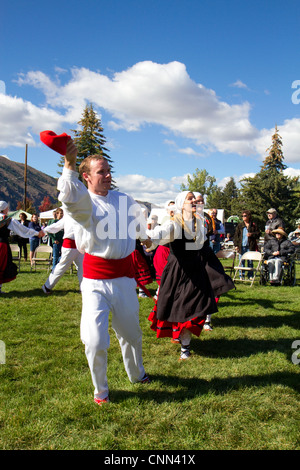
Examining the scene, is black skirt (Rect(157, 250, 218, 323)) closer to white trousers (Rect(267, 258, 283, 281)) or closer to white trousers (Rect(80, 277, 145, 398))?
white trousers (Rect(80, 277, 145, 398))

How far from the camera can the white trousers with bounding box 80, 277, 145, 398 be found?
288 cm

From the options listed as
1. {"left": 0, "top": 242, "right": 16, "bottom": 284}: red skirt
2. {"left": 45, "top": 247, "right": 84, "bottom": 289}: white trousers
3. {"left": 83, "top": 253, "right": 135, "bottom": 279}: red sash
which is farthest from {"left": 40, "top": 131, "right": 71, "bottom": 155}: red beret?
{"left": 0, "top": 242, "right": 16, "bottom": 284}: red skirt

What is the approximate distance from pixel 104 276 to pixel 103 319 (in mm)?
359

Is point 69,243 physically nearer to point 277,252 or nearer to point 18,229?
point 18,229

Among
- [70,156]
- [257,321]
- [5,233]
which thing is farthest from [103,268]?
[5,233]

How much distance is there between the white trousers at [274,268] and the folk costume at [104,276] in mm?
7627

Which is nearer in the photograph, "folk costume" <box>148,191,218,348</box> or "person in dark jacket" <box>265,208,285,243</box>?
"folk costume" <box>148,191,218,348</box>

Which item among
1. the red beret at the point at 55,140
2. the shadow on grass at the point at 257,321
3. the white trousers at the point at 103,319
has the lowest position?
the shadow on grass at the point at 257,321

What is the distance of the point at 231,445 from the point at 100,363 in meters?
1.18

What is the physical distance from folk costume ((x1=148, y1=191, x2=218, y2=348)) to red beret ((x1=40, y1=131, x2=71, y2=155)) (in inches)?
72.9

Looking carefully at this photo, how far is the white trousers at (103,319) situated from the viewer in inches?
113

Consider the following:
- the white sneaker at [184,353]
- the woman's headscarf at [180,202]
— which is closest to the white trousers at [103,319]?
the white sneaker at [184,353]

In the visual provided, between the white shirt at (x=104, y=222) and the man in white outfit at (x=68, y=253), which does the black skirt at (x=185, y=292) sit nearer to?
the white shirt at (x=104, y=222)
